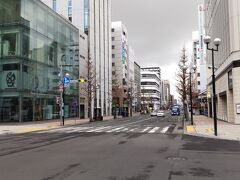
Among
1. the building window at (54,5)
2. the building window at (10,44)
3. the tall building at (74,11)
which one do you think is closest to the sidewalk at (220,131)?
the building window at (10,44)

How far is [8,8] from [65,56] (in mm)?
16156

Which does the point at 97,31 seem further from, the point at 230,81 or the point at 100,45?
the point at 230,81

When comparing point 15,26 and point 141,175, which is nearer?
point 141,175

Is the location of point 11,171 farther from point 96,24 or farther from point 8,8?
point 96,24

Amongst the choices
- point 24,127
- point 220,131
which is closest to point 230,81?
point 220,131

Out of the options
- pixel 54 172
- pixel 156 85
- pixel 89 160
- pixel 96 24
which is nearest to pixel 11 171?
pixel 54 172

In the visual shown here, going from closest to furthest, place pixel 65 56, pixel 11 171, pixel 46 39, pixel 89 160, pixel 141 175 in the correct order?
pixel 141 175 < pixel 11 171 < pixel 89 160 < pixel 46 39 < pixel 65 56

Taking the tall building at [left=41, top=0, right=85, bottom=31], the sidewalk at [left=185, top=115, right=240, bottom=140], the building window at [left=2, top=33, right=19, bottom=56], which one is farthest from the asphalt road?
the tall building at [left=41, top=0, right=85, bottom=31]

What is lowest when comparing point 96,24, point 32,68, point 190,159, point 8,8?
point 190,159

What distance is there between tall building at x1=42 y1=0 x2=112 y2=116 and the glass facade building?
1445 centimetres

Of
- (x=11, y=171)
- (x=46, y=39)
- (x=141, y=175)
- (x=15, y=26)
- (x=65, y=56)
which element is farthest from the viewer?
(x=65, y=56)

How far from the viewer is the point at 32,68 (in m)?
52.1

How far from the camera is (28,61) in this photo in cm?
5094

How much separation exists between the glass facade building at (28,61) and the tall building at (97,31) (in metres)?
14.5
